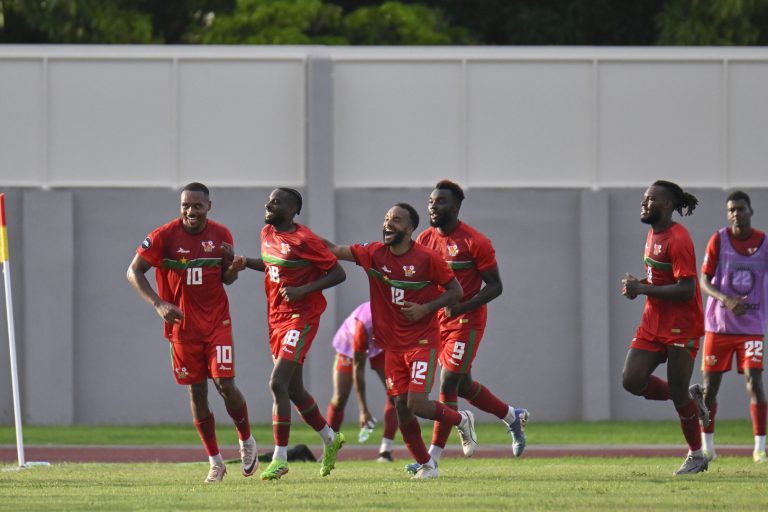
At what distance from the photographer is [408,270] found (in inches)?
475

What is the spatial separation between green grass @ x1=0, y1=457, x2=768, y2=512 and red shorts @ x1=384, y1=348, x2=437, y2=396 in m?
0.74

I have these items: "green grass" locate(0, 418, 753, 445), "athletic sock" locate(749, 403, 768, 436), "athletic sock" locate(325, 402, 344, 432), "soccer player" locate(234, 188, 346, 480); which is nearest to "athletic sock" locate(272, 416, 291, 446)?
"soccer player" locate(234, 188, 346, 480)

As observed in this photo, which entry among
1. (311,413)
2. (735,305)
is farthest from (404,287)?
(735,305)

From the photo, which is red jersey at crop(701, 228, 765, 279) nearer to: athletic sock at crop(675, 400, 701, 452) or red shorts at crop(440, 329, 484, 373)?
athletic sock at crop(675, 400, 701, 452)

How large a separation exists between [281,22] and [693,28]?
290 inches

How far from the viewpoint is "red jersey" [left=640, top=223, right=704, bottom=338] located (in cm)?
1241

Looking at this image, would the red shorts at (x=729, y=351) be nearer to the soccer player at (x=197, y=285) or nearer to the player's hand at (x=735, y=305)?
the player's hand at (x=735, y=305)

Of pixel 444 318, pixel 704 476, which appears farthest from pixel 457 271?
pixel 704 476

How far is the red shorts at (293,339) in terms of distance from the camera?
12312 millimetres

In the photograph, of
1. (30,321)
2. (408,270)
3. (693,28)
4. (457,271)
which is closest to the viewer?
(408,270)

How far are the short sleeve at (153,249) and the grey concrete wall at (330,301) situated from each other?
31.4ft

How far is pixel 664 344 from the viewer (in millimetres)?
12578

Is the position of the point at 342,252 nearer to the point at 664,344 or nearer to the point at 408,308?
the point at 408,308

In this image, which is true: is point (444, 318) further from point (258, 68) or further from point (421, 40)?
point (421, 40)
